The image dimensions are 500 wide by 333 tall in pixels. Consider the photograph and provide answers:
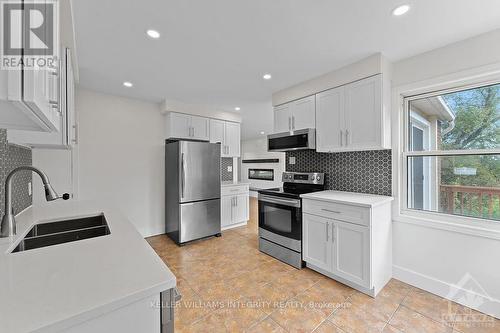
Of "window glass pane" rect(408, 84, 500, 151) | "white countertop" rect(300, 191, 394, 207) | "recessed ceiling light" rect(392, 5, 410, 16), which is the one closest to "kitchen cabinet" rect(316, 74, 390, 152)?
"window glass pane" rect(408, 84, 500, 151)

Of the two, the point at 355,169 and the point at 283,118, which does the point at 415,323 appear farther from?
the point at 283,118

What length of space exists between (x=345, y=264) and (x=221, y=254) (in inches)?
65.1

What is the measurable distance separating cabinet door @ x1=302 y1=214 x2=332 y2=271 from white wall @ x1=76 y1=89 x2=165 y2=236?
2635 mm

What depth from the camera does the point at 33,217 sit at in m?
1.58

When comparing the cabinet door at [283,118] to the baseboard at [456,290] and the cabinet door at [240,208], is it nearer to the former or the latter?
the cabinet door at [240,208]

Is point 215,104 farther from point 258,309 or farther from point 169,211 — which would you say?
point 258,309

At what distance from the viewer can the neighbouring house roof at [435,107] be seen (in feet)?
7.29

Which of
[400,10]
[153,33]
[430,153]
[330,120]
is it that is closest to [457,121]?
[430,153]

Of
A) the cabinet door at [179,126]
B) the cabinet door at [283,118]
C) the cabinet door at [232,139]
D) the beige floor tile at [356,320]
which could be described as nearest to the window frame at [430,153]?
the beige floor tile at [356,320]

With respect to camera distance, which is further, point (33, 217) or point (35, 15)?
point (33, 217)

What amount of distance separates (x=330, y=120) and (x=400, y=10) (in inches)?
47.7

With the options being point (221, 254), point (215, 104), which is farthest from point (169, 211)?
point (215, 104)

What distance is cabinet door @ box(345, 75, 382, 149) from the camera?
7.39 ft

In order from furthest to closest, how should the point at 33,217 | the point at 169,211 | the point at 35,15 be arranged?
the point at 169,211
the point at 33,217
the point at 35,15
